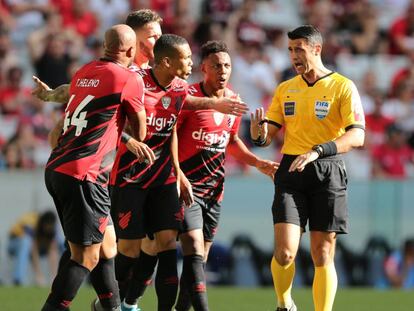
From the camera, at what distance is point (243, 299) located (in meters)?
12.2

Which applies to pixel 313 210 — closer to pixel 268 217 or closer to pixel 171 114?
pixel 171 114

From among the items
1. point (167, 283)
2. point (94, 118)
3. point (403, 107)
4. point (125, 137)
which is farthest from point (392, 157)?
point (94, 118)

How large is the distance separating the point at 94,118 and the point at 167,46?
1.25 m

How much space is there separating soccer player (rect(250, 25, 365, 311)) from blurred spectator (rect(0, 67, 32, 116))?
763cm

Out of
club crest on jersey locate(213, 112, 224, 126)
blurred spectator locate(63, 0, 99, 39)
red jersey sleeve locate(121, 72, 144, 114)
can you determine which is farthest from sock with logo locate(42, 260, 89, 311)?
blurred spectator locate(63, 0, 99, 39)

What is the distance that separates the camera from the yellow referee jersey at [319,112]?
8.72m

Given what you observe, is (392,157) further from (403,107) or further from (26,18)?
(26,18)

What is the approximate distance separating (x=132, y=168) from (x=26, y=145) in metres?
6.41

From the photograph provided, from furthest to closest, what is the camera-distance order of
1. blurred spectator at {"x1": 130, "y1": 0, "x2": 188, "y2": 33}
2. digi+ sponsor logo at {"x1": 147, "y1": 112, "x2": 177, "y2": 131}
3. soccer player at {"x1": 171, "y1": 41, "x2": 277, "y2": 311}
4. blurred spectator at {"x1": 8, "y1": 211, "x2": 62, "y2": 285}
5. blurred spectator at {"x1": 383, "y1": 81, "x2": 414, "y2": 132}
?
1. blurred spectator at {"x1": 130, "y1": 0, "x2": 188, "y2": 33}
2. blurred spectator at {"x1": 383, "y1": 81, "x2": 414, "y2": 132}
3. blurred spectator at {"x1": 8, "y1": 211, "x2": 62, "y2": 285}
4. soccer player at {"x1": 171, "y1": 41, "x2": 277, "y2": 311}
5. digi+ sponsor logo at {"x1": 147, "y1": 112, "x2": 177, "y2": 131}

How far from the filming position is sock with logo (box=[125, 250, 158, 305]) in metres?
9.05

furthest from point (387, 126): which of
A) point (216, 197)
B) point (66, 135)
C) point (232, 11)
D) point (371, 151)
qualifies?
point (66, 135)

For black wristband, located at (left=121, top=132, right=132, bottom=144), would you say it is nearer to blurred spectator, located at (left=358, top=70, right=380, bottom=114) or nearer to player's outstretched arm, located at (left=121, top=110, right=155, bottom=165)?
player's outstretched arm, located at (left=121, top=110, right=155, bottom=165)

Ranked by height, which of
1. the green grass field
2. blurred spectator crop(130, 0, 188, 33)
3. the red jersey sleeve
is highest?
blurred spectator crop(130, 0, 188, 33)

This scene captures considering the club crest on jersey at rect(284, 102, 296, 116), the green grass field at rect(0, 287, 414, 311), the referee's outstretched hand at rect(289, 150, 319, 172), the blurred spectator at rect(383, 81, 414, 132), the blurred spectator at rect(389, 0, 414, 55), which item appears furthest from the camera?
the blurred spectator at rect(389, 0, 414, 55)
